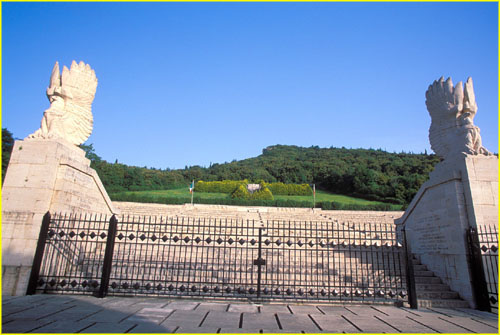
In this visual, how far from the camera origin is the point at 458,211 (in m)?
6.89

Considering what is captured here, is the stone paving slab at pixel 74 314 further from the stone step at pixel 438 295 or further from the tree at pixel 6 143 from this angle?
the tree at pixel 6 143

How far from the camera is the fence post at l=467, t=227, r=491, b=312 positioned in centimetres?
604

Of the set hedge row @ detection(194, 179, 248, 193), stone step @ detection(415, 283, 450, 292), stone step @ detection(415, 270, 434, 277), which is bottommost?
stone step @ detection(415, 283, 450, 292)

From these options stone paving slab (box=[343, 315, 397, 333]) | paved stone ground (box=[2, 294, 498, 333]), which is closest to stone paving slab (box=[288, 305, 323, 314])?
paved stone ground (box=[2, 294, 498, 333])

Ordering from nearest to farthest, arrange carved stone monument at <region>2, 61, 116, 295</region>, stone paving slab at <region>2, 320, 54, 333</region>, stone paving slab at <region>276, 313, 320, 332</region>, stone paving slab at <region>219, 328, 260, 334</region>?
stone paving slab at <region>2, 320, 54, 333</region> → stone paving slab at <region>219, 328, 260, 334</region> → stone paving slab at <region>276, 313, 320, 332</region> → carved stone monument at <region>2, 61, 116, 295</region>

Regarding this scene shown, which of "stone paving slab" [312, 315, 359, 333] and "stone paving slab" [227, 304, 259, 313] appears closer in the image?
"stone paving slab" [312, 315, 359, 333]

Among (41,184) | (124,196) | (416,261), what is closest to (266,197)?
(124,196)

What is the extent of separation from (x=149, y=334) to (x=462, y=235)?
23.1 ft

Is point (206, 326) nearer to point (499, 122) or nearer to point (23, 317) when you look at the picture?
point (23, 317)

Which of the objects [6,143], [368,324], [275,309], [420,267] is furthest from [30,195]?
[6,143]

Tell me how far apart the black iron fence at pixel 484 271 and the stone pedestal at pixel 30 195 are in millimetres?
9425

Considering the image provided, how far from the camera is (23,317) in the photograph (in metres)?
4.04

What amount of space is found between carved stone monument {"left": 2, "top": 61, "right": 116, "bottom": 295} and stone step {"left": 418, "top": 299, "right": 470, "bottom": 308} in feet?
27.1

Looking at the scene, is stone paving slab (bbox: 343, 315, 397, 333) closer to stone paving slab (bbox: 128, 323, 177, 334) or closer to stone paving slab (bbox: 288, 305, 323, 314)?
stone paving slab (bbox: 288, 305, 323, 314)
